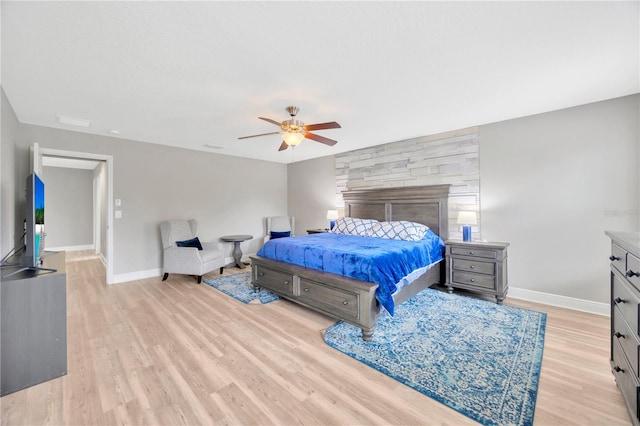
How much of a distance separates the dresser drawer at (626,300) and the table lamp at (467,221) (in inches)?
73.4

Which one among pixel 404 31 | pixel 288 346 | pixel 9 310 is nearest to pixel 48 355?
pixel 9 310

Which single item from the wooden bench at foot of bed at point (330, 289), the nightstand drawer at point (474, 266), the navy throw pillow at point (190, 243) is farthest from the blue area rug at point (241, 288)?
the nightstand drawer at point (474, 266)

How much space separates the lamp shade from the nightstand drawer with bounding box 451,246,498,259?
0.36 metres

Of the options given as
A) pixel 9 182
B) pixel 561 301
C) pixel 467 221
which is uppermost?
pixel 9 182

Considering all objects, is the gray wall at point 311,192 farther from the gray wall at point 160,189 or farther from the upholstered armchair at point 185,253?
the upholstered armchair at point 185,253

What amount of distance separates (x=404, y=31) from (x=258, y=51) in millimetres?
1065

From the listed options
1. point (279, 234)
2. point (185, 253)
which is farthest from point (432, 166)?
point (185, 253)

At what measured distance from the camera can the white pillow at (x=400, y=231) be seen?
3.74 m

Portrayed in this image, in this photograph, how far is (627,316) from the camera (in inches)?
58.9

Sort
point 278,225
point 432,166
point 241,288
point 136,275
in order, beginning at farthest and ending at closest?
1. point 278,225
2. point 136,275
3. point 432,166
4. point 241,288

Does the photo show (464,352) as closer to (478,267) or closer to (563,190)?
(478,267)

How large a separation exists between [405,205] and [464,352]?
2.61 metres

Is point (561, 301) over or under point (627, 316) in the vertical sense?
under

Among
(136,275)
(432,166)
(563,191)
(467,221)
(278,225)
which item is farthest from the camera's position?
(278,225)
